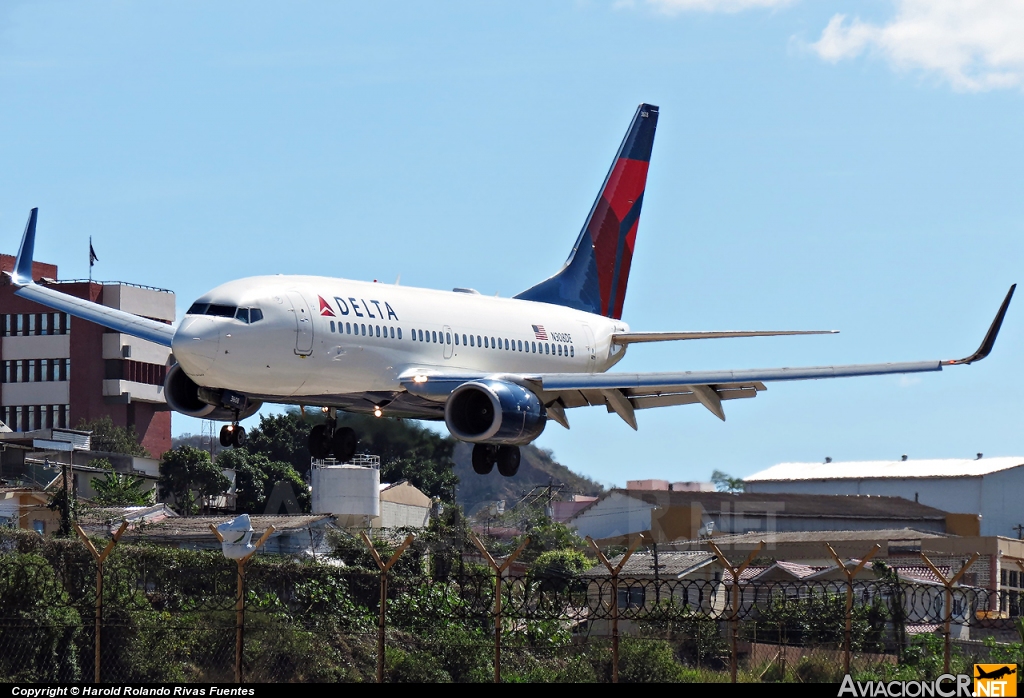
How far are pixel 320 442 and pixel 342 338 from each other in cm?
687

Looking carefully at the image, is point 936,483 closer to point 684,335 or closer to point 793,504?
point 793,504

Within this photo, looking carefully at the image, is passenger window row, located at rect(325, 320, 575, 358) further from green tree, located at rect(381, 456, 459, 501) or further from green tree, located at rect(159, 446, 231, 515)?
green tree, located at rect(159, 446, 231, 515)

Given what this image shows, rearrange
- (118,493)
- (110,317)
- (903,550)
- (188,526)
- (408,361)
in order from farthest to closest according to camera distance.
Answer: (118,493) < (188,526) < (903,550) < (110,317) < (408,361)

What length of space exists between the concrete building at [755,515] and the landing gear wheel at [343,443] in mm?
37927

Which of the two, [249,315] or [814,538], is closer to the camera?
[249,315]

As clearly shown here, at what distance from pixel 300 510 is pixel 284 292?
6145 centimetres

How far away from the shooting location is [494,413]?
136 ft

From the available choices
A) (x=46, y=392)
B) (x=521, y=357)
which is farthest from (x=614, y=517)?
(x=46, y=392)

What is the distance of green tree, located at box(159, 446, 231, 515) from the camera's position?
10081 cm

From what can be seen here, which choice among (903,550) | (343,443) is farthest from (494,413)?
(903,550)

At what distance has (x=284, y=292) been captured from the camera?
127 ft

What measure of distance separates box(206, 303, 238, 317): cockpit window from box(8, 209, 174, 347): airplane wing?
7472 millimetres

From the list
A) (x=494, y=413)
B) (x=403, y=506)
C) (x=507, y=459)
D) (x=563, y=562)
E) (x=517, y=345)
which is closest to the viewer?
(x=494, y=413)

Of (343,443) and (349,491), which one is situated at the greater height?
(343,443)
